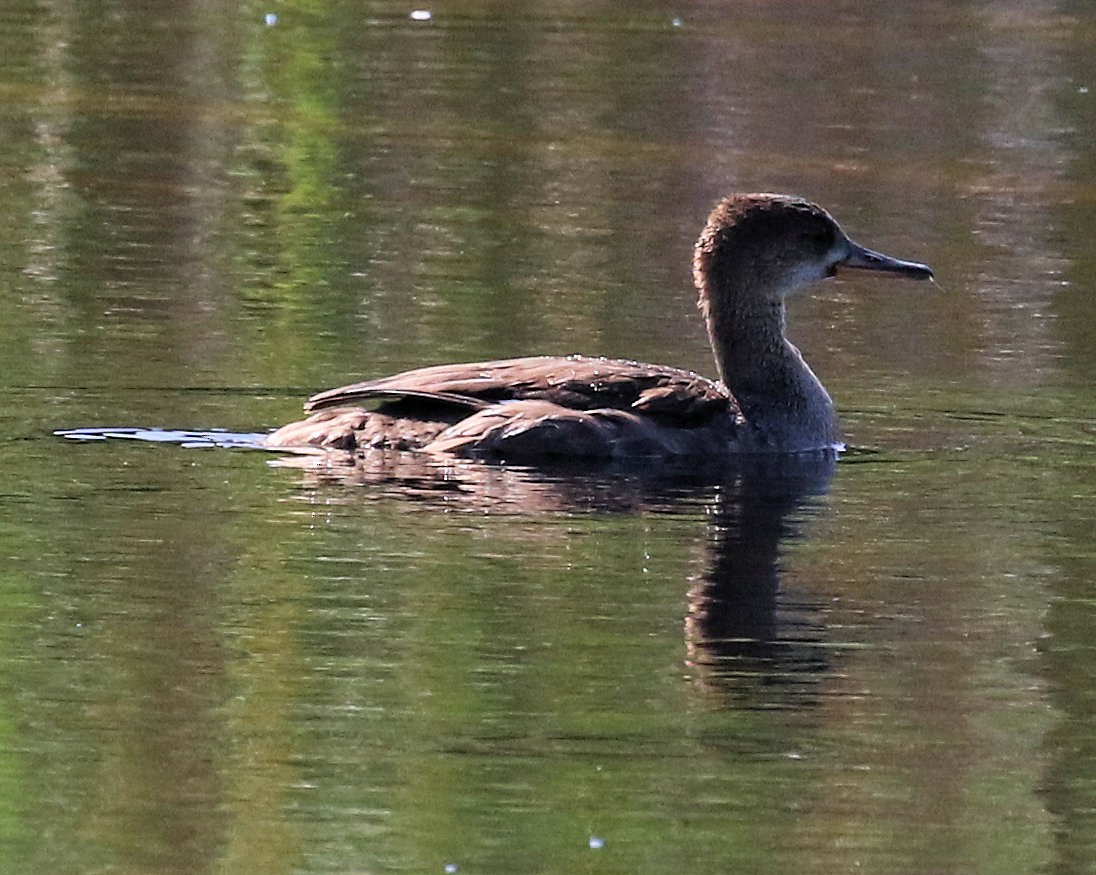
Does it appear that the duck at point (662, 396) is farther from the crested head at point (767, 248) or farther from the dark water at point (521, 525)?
the dark water at point (521, 525)

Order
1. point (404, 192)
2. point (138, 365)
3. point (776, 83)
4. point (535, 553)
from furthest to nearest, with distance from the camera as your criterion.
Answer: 1. point (776, 83)
2. point (404, 192)
3. point (138, 365)
4. point (535, 553)

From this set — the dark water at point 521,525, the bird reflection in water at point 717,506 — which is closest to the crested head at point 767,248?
the dark water at point 521,525

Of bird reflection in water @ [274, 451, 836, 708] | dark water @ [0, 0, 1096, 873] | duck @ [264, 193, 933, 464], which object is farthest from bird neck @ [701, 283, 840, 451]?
dark water @ [0, 0, 1096, 873]

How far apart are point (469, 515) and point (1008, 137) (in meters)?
9.53

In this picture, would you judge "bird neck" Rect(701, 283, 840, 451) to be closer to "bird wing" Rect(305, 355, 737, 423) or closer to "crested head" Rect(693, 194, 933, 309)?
"crested head" Rect(693, 194, 933, 309)

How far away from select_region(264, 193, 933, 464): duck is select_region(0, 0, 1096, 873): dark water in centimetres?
20

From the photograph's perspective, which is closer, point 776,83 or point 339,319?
point 339,319

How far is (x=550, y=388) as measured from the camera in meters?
10.6

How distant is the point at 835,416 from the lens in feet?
36.3

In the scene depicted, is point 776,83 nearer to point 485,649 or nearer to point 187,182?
point 187,182

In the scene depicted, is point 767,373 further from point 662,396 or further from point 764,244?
point 662,396

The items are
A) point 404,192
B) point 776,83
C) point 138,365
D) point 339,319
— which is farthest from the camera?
point 776,83

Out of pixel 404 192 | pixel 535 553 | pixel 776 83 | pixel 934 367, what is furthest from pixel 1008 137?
pixel 535 553

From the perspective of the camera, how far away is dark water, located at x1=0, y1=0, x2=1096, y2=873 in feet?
22.3
